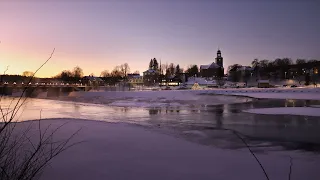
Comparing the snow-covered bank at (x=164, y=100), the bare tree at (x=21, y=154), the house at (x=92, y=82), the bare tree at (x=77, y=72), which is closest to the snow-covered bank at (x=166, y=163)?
the bare tree at (x=21, y=154)

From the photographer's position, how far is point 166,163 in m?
8.57

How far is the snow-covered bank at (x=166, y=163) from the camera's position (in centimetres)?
746

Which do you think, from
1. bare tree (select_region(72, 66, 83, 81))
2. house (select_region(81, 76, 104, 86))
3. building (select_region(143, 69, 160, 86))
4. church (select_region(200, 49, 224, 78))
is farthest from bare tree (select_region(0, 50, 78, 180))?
church (select_region(200, 49, 224, 78))

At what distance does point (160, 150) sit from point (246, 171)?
3.46 metres

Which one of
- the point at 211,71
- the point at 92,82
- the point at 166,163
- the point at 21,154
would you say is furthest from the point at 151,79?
the point at 166,163

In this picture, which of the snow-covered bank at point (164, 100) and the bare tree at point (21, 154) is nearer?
the bare tree at point (21, 154)

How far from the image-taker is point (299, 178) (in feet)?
23.7

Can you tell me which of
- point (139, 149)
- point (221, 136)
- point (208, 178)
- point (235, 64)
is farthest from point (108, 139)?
point (235, 64)

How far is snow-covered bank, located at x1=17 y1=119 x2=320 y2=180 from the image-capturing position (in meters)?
7.46

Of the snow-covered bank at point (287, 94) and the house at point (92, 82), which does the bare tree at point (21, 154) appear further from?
the house at point (92, 82)

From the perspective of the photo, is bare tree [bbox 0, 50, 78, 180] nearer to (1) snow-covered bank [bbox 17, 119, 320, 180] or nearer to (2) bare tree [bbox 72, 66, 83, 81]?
(1) snow-covered bank [bbox 17, 119, 320, 180]

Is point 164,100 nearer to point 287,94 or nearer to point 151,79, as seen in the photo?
point 287,94

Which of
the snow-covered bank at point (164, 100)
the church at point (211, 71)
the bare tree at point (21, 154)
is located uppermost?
the church at point (211, 71)

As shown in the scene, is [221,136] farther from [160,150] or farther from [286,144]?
[160,150]
